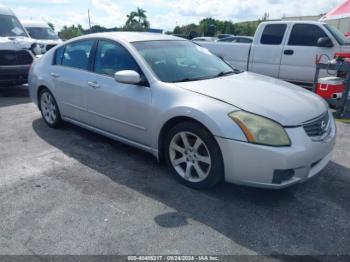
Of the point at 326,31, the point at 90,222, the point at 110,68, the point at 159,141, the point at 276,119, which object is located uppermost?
the point at 326,31

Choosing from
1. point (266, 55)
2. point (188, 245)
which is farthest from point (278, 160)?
point (266, 55)

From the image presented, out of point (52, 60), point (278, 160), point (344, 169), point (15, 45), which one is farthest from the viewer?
point (15, 45)

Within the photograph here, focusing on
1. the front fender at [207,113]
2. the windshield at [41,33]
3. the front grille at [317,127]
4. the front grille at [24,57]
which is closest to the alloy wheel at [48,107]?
the front fender at [207,113]

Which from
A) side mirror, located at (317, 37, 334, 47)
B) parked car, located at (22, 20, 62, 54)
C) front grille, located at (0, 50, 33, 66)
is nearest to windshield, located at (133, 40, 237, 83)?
side mirror, located at (317, 37, 334, 47)

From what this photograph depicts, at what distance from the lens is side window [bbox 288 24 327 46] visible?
7.47 meters

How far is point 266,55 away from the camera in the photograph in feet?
26.2

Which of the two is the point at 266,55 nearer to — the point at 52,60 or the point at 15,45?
the point at 52,60

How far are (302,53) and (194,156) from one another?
18.2 ft

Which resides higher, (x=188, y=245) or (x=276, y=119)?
(x=276, y=119)

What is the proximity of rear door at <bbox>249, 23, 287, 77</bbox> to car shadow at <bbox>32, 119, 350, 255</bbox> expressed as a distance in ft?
14.7

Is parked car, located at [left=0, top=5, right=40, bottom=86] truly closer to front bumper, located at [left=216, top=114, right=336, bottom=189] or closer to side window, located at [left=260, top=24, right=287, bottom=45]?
side window, located at [left=260, top=24, right=287, bottom=45]

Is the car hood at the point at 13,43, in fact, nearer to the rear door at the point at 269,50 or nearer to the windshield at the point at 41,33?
the windshield at the point at 41,33

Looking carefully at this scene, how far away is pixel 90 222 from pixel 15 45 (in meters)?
6.73

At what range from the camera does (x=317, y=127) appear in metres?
3.08
